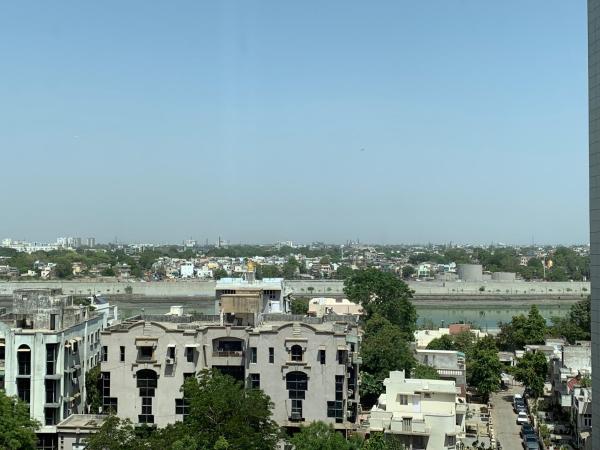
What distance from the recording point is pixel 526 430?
1385 centimetres

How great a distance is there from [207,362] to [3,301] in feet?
106

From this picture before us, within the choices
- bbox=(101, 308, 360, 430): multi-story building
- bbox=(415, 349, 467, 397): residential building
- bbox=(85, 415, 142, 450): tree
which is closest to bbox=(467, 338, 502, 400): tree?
bbox=(415, 349, 467, 397): residential building

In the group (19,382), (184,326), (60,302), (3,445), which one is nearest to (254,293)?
(184,326)

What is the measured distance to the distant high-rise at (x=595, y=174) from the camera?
8.90 metres

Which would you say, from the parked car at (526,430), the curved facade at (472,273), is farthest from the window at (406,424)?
the curved facade at (472,273)

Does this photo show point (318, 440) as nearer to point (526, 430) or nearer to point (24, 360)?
point (24, 360)

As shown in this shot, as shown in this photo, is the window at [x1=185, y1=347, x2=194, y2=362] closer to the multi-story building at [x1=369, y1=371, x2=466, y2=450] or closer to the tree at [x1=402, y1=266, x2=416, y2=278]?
the multi-story building at [x1=369, y1=371, x2=466, y2=450]

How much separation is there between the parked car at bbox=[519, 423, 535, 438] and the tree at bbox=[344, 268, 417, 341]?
26.0 ft

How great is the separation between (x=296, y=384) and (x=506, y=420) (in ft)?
17.3

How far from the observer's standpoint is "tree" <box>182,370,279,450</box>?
9953mm

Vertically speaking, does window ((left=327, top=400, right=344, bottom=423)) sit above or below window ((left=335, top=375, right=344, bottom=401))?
below

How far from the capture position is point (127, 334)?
12320mm

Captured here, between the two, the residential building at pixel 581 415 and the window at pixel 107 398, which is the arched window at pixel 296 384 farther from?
the residential building at pixel 581 415

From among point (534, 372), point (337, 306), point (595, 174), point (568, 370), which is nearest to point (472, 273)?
point (337, 306)
